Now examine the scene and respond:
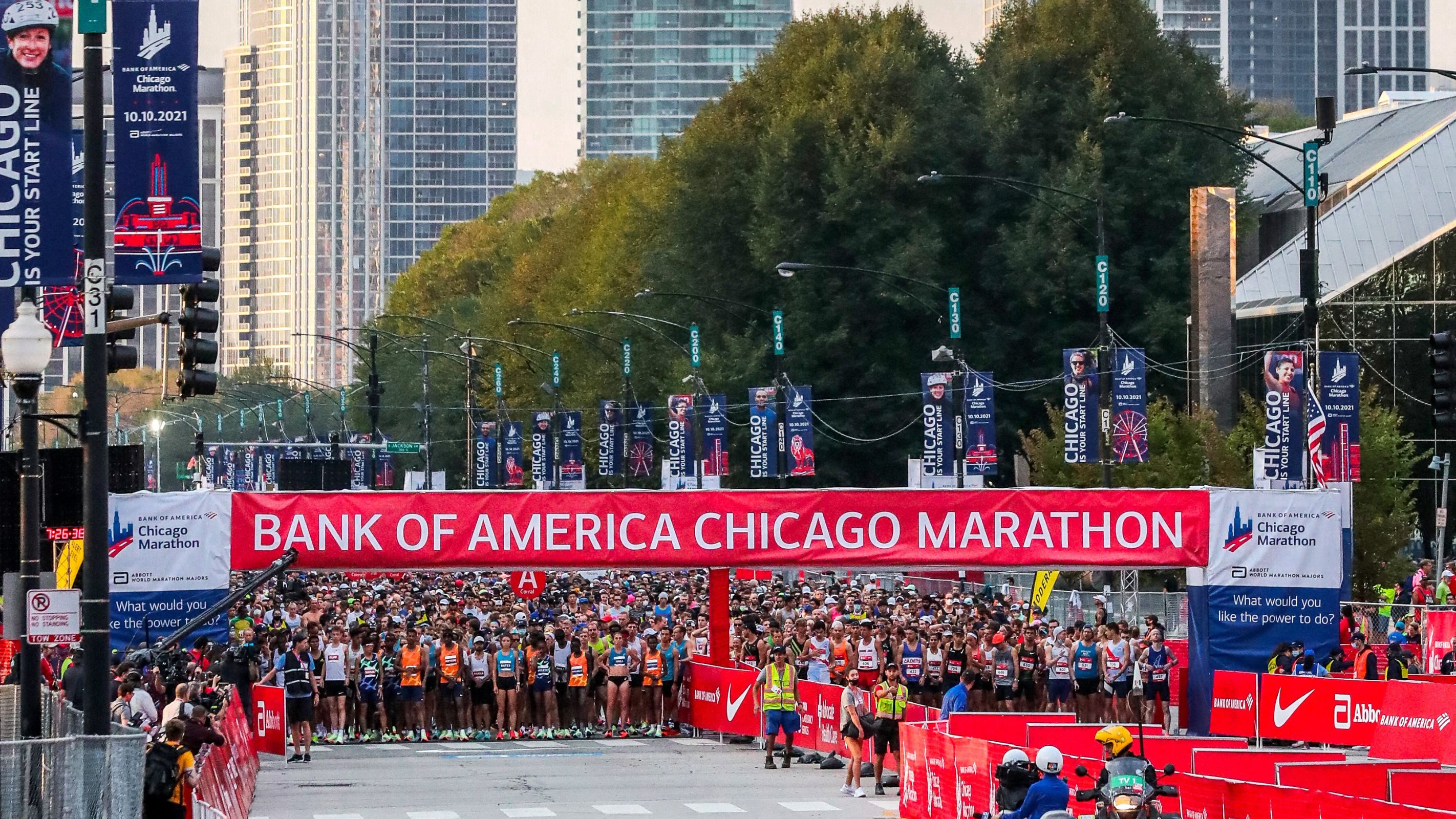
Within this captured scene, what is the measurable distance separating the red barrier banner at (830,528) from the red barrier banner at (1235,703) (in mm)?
1636

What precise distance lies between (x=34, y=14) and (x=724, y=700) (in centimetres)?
1642

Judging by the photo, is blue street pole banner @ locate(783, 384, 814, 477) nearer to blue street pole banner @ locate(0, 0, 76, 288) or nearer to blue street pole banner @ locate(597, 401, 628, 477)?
blue street pole banner @ locate(597, 401, 628, 477)

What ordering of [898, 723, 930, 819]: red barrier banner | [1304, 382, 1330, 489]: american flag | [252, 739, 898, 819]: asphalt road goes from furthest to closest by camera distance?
[1304, 382, 1330, 489]: american flag
[252, 739, 898, 819]: asphalt road
[898, 723, 930, 819]: red barrier banner

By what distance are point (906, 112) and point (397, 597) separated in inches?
1160

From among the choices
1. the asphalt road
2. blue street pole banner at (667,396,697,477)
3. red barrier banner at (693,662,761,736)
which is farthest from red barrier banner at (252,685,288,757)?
blue street pole banner at (667,396,697,477)

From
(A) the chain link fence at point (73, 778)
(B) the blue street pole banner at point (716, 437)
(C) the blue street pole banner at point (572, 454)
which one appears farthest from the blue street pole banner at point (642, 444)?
(A) the chain link fence at point (73, 778)

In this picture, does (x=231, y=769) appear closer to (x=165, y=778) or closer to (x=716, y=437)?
(x=165, y=778)

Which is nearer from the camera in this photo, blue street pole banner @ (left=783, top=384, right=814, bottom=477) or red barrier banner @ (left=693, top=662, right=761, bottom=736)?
red barrier banner @ (left=693, top=662, right=761, bottom=736)

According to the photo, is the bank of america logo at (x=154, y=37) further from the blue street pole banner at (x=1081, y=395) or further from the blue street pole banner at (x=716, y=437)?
the blue street pole banner at (x=716, y=437)

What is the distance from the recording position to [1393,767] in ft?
58.0

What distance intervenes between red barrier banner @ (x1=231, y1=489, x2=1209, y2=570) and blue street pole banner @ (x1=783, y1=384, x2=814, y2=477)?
28.1 m

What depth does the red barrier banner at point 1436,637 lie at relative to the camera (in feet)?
121

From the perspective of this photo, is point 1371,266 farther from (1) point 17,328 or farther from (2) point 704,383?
(1) point 17,328

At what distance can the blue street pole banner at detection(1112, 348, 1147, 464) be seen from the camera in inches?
1729
